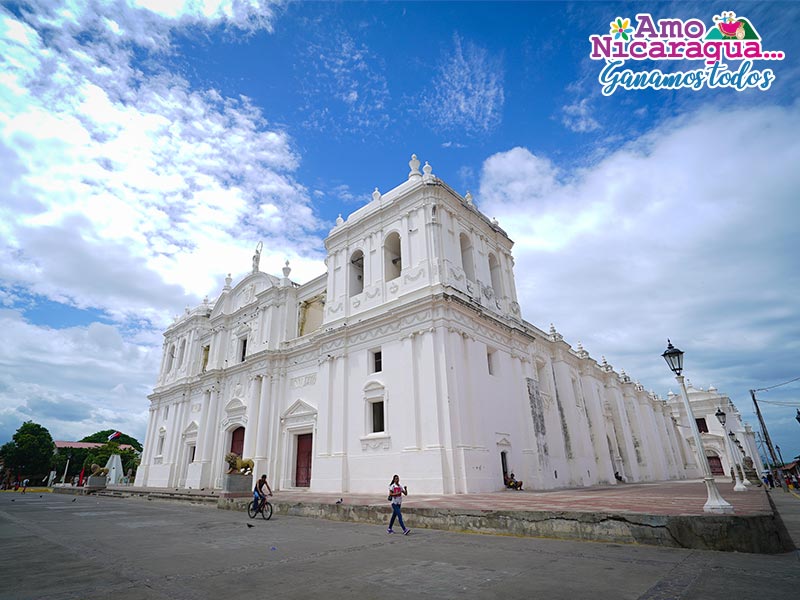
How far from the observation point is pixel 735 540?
5.83m

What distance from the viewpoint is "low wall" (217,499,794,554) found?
584 centimetres

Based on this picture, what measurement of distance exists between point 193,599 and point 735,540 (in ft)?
23.3

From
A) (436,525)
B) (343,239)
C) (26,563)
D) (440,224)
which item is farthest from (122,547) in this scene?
(343,239)

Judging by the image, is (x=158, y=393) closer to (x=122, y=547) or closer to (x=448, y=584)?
(x=122, y=547)

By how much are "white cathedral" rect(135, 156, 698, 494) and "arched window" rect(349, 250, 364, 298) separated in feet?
0.36

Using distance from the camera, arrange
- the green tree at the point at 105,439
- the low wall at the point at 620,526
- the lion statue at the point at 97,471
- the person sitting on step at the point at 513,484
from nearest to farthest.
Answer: the low wall at the point at 620,526, the person sitting on step at the point at 513,484, the lion statue at the point at 97,471, the green tree at the point at 105,439

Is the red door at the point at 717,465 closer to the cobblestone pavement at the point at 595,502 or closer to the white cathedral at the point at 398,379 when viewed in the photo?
the white cathedral at the point at 398,379

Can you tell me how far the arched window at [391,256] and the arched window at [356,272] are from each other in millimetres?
1723

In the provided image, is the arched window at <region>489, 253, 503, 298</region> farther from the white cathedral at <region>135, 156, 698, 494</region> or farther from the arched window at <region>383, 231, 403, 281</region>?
A: the arched window at <region>383, 231, 403, 281</region>

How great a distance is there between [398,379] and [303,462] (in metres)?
8.10

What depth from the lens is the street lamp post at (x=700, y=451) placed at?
6.87 meters

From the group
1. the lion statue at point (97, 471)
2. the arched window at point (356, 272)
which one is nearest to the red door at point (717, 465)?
the arched window at point (356, 272)

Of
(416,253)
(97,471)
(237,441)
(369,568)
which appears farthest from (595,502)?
(97,471)

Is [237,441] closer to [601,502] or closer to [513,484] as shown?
[513,484]
